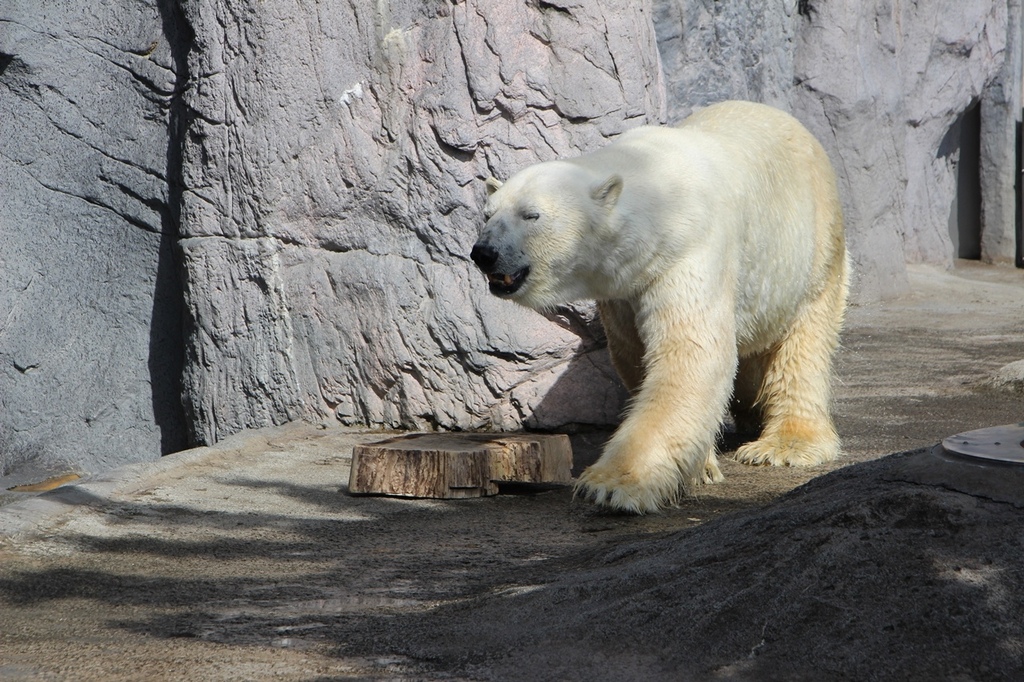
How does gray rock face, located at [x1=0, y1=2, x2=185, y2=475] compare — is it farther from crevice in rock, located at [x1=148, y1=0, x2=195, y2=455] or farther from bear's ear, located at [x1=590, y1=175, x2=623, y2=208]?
bear's ear, located at [x1=590, y1=175, x2=623, y2=208]

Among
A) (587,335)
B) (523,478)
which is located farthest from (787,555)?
(587,335)

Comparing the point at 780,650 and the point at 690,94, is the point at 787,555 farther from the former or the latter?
the point at 690,94

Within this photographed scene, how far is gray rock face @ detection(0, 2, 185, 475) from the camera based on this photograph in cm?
652

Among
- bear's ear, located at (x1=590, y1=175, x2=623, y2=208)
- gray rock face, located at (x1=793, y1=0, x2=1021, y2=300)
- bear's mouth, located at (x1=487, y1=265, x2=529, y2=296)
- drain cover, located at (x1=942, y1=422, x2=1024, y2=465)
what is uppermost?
gray rock face, located at (x1=793, y1=0, x2=1021, y2=300)

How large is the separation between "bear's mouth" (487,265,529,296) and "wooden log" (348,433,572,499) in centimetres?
62

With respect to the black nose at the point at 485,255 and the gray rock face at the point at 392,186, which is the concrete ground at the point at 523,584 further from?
the gray rock face at the point at 392,186

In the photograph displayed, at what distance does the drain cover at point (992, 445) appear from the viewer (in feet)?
6.81

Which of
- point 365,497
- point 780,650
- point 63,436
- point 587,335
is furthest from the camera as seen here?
point 63,436

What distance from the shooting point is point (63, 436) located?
6.79 meters

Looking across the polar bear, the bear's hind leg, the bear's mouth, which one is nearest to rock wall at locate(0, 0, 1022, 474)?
the bear's hind leg

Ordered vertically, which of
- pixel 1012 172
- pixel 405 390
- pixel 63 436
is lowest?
pixel 63 436

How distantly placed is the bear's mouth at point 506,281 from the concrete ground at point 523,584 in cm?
74

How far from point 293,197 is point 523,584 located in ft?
10.9

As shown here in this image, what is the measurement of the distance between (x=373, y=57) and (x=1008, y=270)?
8353 millimetres
